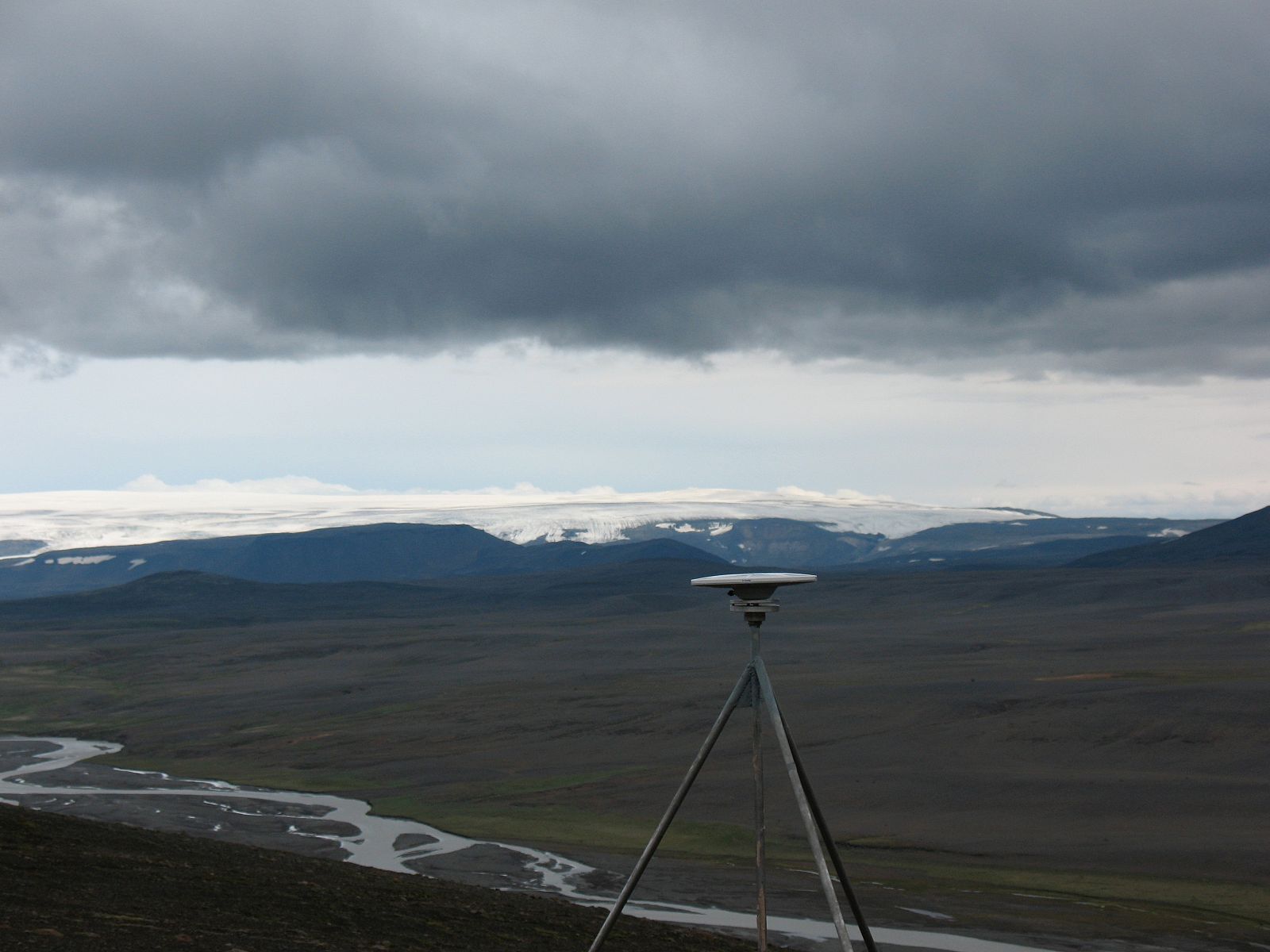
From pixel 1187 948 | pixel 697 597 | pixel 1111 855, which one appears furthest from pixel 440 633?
pixel 1187 948

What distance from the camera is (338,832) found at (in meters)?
43.7

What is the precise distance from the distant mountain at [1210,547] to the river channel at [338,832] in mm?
146039

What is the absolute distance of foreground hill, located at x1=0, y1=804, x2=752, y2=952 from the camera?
1694 cm

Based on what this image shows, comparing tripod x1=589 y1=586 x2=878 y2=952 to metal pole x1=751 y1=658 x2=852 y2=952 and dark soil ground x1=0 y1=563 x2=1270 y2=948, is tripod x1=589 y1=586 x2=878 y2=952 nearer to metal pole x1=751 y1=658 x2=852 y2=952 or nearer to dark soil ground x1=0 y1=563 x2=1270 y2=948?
metal pole x1=751 y1=658 x2=852 y2=952

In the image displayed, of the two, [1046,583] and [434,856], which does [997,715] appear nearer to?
[434,856]

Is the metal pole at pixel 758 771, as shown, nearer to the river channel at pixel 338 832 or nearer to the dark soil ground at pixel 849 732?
the river channel at pixel 338 832

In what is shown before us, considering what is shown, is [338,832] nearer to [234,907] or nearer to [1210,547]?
[234,907]

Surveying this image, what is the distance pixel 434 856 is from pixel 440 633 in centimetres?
9475

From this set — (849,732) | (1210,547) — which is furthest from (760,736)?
(1210,547)

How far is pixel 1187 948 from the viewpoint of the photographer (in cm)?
2836

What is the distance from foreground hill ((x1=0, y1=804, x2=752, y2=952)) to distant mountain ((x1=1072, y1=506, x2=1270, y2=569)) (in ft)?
544

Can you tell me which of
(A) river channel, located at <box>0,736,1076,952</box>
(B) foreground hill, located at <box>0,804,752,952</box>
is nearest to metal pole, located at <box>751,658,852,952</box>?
(B) foreground hill, located at <box>0,804,752,952</box>

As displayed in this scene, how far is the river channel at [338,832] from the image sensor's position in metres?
30.1

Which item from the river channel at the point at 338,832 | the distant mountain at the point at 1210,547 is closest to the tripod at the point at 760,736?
the river channel at the point at 338,832
